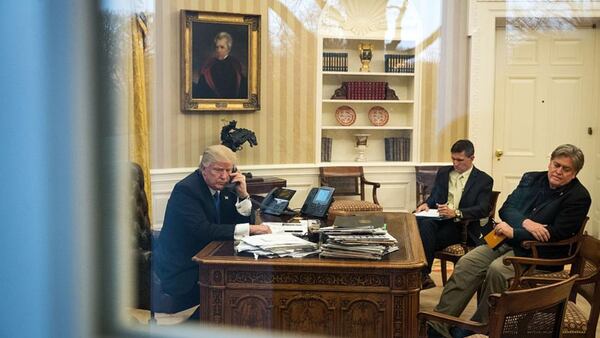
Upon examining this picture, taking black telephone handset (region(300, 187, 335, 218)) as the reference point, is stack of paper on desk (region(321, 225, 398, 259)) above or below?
below

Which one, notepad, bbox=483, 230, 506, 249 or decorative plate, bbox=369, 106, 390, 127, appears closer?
notepad, bbox=483, 230, 506, 249

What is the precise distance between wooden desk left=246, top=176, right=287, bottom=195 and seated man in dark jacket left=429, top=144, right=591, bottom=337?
0.72 metres

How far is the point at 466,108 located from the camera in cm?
295

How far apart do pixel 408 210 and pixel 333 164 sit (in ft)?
1.30

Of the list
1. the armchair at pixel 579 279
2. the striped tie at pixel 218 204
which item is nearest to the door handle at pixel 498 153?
the armchair at pixel 579 279

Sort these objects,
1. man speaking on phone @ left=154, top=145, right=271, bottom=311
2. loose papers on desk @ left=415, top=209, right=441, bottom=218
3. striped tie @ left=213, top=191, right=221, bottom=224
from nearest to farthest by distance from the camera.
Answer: man speaking on phone @ left=154, top=145, right=271, bottom=311 < striped tie @ left=213, top=191, right=221, bottom=224 < loose papers on desk @ left=415, top=209, right=441, bottom=218

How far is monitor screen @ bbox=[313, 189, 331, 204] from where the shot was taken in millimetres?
2346

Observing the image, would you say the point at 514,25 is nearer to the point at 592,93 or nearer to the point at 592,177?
the point at 592,93

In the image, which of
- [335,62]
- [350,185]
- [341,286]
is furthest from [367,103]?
[341,286]

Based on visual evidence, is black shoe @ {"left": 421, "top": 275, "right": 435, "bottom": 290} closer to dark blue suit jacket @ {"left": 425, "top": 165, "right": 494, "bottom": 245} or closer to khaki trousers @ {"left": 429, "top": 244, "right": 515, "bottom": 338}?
khaki trousers @ {"left": 429, "top": 244, "right": 515, "bottom": 338}

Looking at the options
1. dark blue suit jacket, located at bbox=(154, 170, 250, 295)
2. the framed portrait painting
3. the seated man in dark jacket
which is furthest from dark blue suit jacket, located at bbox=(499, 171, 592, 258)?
the framed portrait painting

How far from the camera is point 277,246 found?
5.66 ft

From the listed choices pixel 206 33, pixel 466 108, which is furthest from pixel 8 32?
pixel 466 108

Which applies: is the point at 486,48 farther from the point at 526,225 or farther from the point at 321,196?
the point at 321,196
